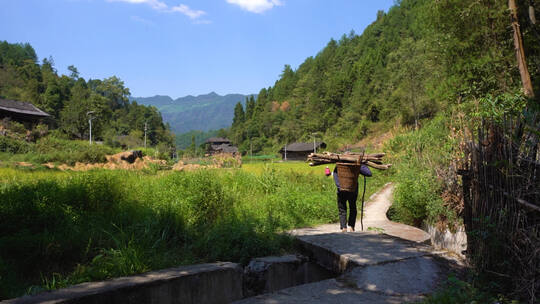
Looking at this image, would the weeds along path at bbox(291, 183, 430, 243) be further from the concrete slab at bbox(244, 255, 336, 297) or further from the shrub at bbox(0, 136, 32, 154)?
the shrub at bbox(0, 136, 32, 154)

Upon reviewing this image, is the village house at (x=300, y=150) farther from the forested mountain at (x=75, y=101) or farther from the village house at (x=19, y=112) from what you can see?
the village house at (x=19, y=112)

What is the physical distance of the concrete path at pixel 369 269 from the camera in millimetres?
3439

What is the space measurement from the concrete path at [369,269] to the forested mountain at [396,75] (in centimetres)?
471

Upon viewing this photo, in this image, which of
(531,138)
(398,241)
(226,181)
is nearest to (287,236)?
(398,241)

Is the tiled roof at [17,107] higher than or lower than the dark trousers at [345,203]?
higher

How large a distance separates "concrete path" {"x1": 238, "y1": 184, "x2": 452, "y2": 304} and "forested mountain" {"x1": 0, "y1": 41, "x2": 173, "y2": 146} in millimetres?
52550

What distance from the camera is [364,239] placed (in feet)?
18.6

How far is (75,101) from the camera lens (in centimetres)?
5628

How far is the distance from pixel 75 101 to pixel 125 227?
60.0 m

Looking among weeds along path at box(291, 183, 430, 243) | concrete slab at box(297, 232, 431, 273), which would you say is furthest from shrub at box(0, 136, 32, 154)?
concrete slab at box(297, 232, 431, 273)

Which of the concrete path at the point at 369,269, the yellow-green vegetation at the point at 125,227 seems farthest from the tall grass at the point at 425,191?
the yellow-green vegetation at the point at 125,227

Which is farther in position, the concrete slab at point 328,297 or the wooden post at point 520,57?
the wooden post at point 520,57

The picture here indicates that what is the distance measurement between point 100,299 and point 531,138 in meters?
4.46

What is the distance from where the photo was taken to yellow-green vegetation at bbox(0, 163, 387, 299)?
13.2 ft
